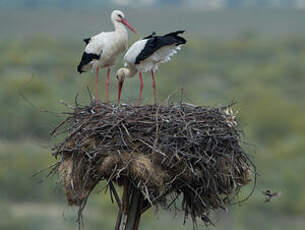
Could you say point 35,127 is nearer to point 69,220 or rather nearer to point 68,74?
point 69,220

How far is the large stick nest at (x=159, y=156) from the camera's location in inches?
328

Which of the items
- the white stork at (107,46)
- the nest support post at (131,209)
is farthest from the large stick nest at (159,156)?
the white stork at (107,46)

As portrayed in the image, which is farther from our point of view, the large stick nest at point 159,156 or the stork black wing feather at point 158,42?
the stork black wing feather at point 158,42

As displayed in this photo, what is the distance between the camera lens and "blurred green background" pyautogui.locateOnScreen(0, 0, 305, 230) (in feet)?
83.9

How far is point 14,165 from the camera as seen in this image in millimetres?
27891

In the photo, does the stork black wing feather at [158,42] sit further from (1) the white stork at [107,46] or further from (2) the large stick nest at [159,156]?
(2) the large stick nest at [159,156]

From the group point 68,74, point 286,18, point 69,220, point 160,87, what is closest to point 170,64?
point 68,74

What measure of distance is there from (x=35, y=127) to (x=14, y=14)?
1821 inches

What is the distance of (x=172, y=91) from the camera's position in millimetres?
24891

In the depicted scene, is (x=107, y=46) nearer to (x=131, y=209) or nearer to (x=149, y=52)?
(x=149, y=52)

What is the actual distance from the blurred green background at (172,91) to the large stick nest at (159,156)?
47 centimetres

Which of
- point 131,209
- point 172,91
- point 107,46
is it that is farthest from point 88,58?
point 172,91

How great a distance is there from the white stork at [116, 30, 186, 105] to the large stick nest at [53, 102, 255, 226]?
3.79 feet

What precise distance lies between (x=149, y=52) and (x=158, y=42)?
8.1 inches
